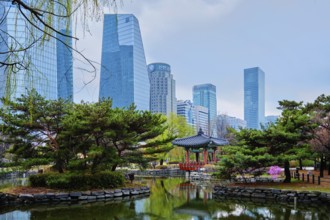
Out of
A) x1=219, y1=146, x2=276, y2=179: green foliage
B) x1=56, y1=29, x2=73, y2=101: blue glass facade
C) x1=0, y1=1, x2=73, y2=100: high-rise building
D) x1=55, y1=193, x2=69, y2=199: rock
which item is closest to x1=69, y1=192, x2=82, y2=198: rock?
x1=55, y1=193, x2=69, y2=199: rock

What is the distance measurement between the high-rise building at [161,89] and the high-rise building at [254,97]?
167ft

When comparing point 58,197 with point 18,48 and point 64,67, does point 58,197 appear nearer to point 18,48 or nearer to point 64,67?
point 64,67

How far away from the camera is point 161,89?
220ft

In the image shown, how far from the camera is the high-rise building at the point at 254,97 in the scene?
113375 mm

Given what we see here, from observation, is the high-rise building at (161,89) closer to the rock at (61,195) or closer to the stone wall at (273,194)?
the stone wall at (273,194)

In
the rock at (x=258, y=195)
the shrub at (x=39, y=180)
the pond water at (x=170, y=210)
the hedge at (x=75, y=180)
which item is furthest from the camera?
the shrub at (x=39, y=180)

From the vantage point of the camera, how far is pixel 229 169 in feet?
42.5

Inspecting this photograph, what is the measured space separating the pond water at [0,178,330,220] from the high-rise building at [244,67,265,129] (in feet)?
340

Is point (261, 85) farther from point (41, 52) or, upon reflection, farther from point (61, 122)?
point (41, 52)

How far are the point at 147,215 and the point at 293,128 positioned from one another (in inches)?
274

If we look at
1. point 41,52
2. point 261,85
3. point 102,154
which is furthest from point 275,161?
point 261,85

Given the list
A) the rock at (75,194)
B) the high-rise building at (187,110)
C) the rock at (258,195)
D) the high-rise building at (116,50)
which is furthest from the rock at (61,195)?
the high-rise building at (187,110)

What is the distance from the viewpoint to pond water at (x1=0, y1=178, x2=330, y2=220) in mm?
8570

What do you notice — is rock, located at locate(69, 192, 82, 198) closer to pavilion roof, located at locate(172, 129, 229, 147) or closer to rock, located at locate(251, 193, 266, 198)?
rock, located at locate(251, 193, 266, 198)
